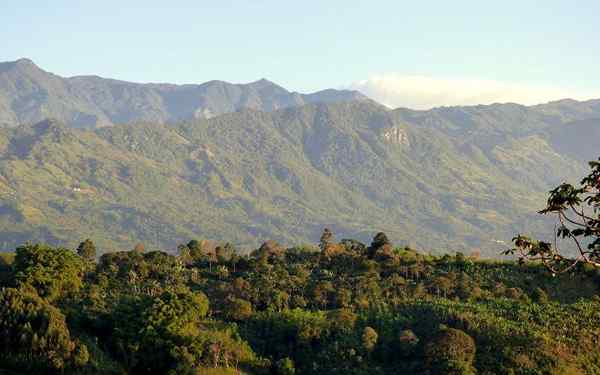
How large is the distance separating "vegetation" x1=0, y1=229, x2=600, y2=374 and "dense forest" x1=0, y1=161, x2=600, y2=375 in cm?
12

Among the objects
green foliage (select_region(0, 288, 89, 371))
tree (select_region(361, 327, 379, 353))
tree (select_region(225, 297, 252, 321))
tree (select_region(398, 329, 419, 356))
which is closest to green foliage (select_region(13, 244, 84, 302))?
green foliage (select_region(0, 288, 89, 371))

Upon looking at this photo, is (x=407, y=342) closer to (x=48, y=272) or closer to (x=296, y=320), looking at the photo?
(x=296, y=320)

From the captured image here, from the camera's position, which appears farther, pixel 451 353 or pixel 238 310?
pixel 238 310

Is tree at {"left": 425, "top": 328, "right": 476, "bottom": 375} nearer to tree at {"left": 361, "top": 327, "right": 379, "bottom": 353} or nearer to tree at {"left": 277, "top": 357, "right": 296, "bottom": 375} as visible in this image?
tree at {"left": 361, "top": 327, "right": 379, "bottom": 353}

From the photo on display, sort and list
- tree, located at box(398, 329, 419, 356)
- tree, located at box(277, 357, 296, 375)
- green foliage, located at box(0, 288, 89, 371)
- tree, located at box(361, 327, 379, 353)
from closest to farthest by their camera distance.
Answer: green foliage, located at box(0, 288, 89, 371) < tree, located at box(277, 357, 296, 375) < tree, located at box(398, 329, 419, 356) < tree, located at box(361, 327, 379, 353)

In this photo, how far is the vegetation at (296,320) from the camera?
57.3 metres

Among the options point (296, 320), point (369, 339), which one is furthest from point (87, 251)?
point (369, 339)

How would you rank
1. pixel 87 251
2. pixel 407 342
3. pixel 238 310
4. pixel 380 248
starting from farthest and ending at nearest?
pixel 87 251
pixel 380 248
pixel 238 310
pixel 407 342

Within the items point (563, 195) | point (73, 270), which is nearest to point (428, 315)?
point (73, 270)

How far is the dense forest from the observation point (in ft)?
188

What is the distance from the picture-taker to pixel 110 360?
5703 cm

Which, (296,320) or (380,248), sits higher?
(380,248)

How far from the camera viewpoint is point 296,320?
220 ft

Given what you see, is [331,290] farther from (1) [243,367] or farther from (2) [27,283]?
(2) [27,283]
